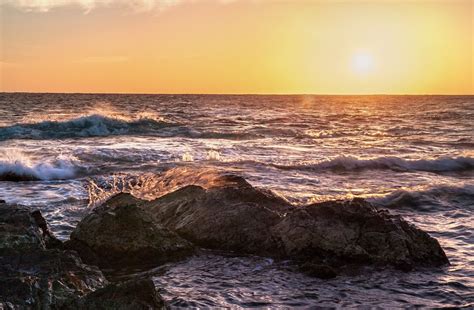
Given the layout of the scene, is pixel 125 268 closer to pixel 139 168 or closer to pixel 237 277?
pixel 237 277

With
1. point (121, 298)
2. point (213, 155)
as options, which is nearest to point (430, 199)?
point (121, 298)

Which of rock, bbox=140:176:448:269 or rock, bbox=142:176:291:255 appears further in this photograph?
rock, bbox=142:176:291:255

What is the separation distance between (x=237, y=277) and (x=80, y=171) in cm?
1072

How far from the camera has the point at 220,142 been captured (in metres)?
26.1

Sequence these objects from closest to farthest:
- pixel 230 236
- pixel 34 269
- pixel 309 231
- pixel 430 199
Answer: pixel 34 269 → pixel 309 231 → pixel 230 236 → pixel 430 199

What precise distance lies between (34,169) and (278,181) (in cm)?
746

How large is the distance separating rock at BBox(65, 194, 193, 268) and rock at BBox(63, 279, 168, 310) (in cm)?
228

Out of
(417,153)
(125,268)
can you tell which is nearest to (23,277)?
(125,268)

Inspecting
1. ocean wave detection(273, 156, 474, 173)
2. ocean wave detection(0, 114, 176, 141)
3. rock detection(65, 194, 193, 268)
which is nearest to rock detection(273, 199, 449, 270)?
rock detection(65, 194, 193, 268)

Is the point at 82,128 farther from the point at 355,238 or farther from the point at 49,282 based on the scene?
the point at 49,282

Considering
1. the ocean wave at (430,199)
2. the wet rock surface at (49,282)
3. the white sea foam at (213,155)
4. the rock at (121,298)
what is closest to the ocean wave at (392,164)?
the white sea foam at (213,155)

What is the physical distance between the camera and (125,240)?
6938mm

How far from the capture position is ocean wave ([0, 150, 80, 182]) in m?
14.7

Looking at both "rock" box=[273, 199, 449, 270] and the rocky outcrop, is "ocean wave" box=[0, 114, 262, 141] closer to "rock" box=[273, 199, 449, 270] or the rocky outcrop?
the rocky outcrop
